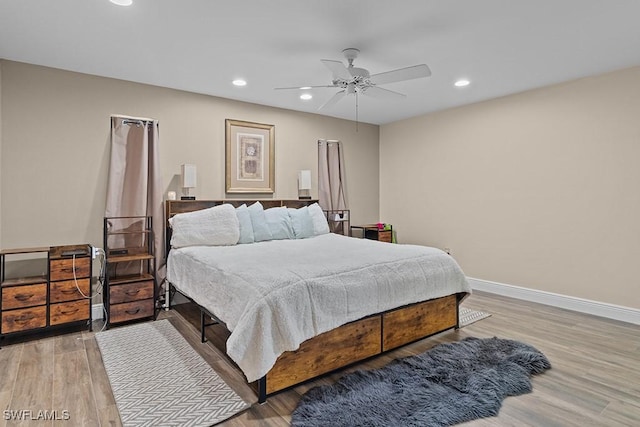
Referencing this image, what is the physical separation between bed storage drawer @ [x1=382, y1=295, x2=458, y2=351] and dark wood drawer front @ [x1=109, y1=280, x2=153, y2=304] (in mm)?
2489

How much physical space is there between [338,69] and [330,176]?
289cm

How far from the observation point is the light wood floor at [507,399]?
2.10 m

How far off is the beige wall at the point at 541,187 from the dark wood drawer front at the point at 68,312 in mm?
4657

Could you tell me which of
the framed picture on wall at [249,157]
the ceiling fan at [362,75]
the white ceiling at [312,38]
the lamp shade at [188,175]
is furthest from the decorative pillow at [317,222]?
the ceiling fan at [362,75]

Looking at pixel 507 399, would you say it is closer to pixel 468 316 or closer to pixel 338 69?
pixel 468 316

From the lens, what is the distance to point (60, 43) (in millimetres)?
3020

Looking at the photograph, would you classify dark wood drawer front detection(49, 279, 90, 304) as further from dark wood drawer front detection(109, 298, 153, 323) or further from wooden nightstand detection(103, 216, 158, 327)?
dark wood drawer front detection(109, 298, 153, 323)

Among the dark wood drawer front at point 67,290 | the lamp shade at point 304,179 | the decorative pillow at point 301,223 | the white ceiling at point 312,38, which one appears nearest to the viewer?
the white ceiling at point 312,38

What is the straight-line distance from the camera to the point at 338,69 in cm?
295

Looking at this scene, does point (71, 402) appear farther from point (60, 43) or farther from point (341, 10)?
point (341, 10)

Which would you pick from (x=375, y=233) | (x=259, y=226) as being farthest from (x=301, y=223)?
(x=375, y=233)

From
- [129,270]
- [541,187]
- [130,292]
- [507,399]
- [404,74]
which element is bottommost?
[507,399]

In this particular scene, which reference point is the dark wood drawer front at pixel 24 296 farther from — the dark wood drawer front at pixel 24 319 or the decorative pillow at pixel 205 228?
the decorative pillow at pixel 205 228

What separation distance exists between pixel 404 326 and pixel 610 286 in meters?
2.60
